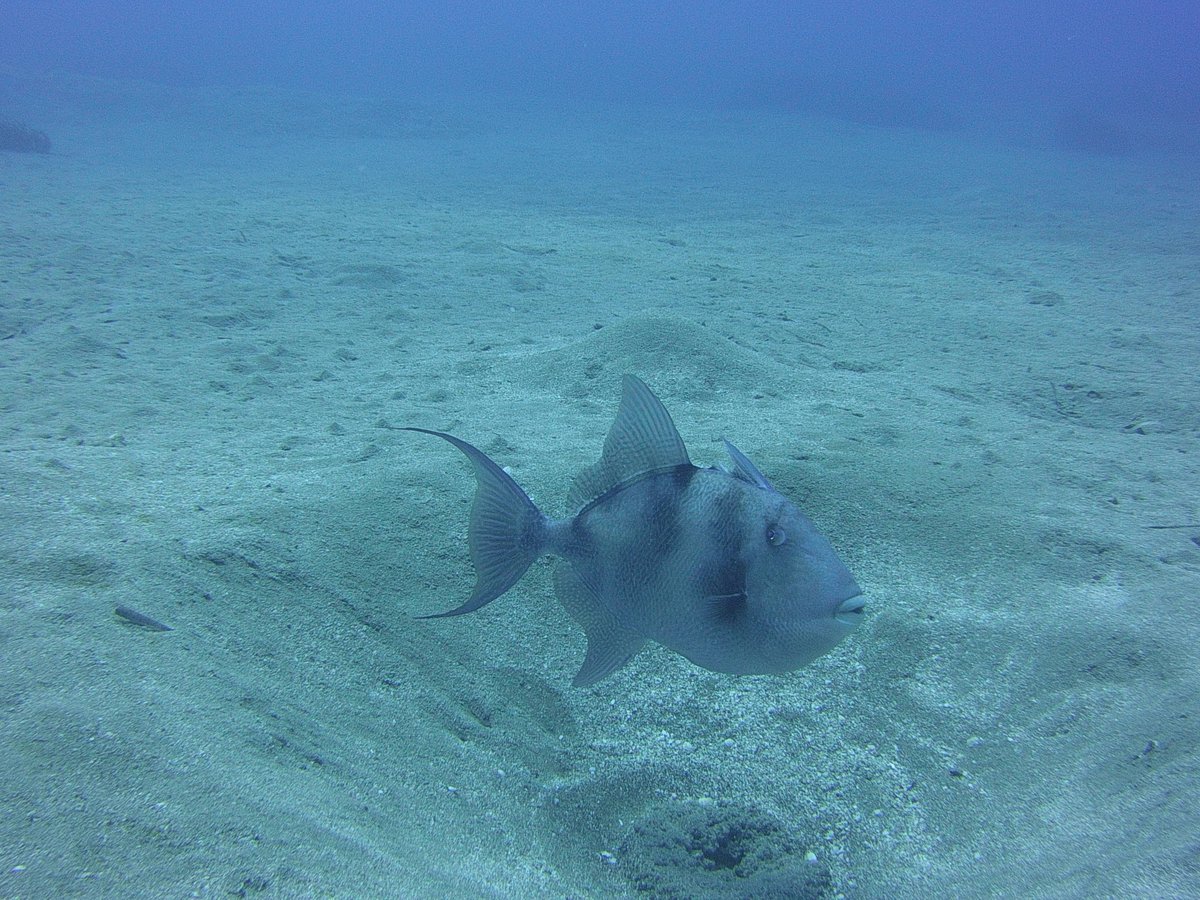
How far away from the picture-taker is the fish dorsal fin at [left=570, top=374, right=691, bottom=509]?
1849 mm

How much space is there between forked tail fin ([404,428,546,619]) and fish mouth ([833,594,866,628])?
806 mm

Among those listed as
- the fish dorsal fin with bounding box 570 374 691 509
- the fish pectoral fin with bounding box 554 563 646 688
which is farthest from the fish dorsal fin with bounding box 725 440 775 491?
the fish pectoral fin with bounding box 554 563 646 688

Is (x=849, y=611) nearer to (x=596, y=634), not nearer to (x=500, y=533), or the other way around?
(x=596, y=634)

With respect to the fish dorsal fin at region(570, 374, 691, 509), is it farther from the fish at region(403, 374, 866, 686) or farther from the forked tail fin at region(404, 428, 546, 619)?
the forked tail fin at region(404, 428, 546, 619)

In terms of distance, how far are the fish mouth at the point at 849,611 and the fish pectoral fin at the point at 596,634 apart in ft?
1.87

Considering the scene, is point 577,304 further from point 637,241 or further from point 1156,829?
point 1156,829

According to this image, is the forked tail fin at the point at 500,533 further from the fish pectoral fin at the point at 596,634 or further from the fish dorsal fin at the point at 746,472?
the fish dorsal fin at the point at 746,472

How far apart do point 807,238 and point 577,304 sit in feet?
21.9

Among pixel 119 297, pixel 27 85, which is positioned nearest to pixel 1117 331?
pixel 119 297

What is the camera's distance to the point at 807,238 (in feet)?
42.4

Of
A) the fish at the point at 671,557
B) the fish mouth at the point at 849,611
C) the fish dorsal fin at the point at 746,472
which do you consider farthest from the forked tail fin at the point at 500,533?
the fish mouth at the point at 849,611

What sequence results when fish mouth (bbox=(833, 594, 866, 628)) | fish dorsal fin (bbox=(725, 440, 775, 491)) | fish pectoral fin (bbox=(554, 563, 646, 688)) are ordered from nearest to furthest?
fish mouth (bbox=(833, 594, 866, 628)), fish dorsal fin (bbox=(725, 440, 775, 491)), fish pectoral fin (bbox=(554, 563, 646, 688))

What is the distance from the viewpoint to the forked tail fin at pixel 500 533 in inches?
75.2

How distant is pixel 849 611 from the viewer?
156cm
